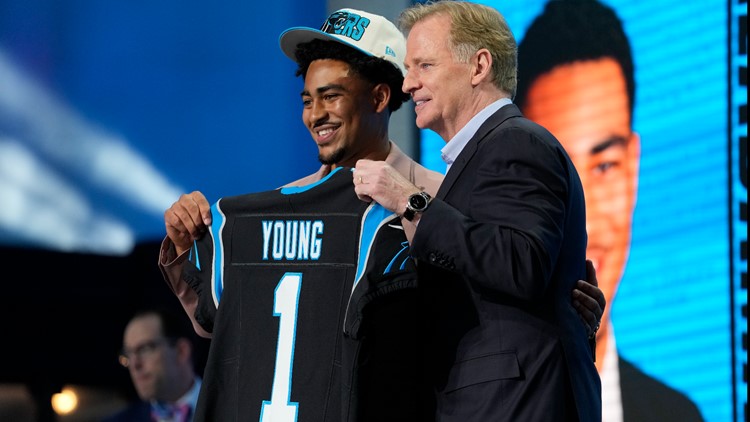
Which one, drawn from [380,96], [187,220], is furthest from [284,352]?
[380,96]

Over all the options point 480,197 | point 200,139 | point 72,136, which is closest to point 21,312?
point 72,136

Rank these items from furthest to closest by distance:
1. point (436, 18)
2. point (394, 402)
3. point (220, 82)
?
1. point (220, 82)
2. point (436, 18)
3. point (394, 402)

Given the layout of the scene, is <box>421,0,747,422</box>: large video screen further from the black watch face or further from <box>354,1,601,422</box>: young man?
the black watch face

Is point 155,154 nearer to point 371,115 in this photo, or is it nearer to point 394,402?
point 371,115

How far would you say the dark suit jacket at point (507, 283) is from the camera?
5.73 feet

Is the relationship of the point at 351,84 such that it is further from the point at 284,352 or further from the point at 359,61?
the point at 284,352

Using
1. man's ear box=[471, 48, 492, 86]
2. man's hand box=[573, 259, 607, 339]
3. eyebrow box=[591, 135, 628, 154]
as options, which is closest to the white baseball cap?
man's ear box=[471, 48, 492, 86]

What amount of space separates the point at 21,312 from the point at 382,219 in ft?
7.86

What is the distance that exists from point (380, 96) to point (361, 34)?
191mm

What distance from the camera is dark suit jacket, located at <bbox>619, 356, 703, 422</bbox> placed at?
3650 millimetres

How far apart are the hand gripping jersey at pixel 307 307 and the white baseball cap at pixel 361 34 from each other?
0.52 metres

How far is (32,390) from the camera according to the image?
→ 3.93 meters

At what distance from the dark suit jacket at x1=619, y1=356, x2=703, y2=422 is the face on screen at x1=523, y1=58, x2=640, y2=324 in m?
0.27

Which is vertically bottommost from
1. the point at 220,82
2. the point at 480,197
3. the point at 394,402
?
the point at 394,402
